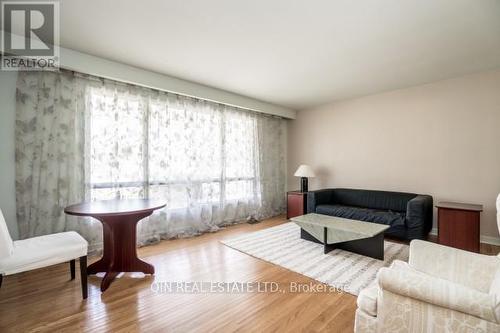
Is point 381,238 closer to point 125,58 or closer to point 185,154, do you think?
point 185,154

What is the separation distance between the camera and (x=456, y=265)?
1496 millimetres

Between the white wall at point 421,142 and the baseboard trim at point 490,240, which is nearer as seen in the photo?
the baseboard trim at point 490,240

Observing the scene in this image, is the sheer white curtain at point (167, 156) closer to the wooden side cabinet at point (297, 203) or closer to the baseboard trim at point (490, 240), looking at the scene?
the wooden side cabinet at point (297, 203)

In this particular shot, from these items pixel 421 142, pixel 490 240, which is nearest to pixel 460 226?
pixel 490 240

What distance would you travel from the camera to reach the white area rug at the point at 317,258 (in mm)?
2309

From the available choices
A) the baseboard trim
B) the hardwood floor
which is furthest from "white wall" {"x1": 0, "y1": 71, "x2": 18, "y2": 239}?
the baseboard trim

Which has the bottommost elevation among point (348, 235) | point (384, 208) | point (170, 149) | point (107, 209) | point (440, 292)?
point (348, 235)

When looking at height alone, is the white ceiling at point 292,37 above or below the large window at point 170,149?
above

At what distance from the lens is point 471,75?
344 cm

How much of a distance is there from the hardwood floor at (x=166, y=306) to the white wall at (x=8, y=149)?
707mm

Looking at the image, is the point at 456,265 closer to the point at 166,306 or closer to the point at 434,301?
the point at 434,301

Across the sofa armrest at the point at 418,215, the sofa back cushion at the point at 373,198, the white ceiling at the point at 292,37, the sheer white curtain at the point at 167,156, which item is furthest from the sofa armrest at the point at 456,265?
the sheer white curtain at the point at 167,156

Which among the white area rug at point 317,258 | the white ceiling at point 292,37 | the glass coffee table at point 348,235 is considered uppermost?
the white ceiling at point 292,37

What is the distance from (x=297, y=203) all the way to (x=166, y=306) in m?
3.35
